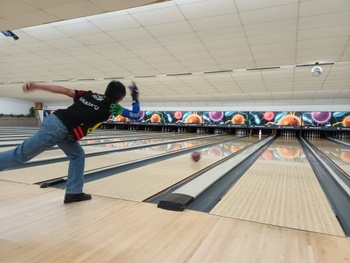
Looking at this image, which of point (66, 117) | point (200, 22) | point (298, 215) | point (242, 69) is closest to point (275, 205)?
point (298, 215)

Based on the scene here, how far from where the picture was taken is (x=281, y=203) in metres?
2.22

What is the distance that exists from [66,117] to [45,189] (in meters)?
0.95

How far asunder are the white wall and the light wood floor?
1671 cm

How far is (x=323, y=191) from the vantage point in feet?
8.83

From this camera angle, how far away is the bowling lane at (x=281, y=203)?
180 centimetres

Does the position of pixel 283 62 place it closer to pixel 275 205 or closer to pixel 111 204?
pixel 275 205

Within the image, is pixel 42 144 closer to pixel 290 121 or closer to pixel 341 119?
pixel 290 121

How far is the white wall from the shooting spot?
16.0 m

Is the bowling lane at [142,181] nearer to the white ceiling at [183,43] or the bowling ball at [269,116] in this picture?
the white ceiling at [183,43]

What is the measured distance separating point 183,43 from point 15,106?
15070 millimetres

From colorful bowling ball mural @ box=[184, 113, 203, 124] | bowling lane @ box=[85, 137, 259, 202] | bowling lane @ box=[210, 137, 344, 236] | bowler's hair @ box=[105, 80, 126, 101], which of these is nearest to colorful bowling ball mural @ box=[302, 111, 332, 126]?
colorful bowling ball mural @ box=[184, 113, 203, 124]

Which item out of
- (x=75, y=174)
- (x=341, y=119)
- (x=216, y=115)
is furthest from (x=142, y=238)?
→ (x=216, y=115)

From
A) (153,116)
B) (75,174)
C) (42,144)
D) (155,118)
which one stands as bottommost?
(75,174)

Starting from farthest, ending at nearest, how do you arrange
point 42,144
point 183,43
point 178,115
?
1. point 178,115
2. point 183,43
3. point 42,144
